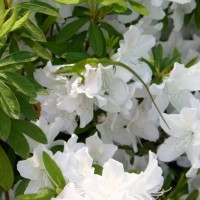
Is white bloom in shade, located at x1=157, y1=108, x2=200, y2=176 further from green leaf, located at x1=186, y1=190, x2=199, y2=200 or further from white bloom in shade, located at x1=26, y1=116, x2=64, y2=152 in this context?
white bloom in shade, located at x1=26, y1=116, x2=64, y2=152

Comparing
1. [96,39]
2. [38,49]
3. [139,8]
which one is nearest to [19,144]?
[38,49]

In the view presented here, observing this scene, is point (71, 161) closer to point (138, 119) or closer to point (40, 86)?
point (40, 86)

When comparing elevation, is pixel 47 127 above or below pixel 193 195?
above

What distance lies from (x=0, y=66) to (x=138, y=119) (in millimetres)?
438

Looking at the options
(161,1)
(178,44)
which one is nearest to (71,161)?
(161,1)

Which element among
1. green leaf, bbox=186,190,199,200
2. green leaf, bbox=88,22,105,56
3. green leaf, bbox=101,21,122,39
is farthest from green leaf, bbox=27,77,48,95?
green leaf, bbox=186,190,199,200

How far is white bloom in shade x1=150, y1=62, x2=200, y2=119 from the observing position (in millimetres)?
1656

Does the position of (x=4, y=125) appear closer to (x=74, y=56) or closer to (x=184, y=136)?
(x=74, y=56)

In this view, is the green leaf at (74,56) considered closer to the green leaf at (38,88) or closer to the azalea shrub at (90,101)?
the azalea shrub at (90,101)

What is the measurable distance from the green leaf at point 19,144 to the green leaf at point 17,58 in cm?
19

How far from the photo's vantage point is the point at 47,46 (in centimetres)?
177

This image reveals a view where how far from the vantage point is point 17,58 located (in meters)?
A: 1.53

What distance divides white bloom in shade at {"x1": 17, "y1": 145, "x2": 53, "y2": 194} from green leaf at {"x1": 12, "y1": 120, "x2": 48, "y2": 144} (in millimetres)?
32

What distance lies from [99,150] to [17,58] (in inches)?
12.2
